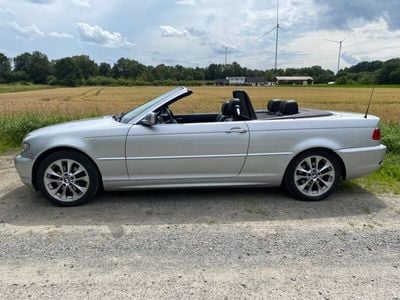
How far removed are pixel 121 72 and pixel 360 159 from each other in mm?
117628

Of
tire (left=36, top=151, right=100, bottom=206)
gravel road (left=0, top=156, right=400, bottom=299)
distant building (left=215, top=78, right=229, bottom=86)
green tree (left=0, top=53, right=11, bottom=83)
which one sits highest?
green tree (left=0, top=53, right=11, bottom=83)

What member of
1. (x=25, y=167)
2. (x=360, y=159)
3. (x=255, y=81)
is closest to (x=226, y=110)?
(x=360, y=159)

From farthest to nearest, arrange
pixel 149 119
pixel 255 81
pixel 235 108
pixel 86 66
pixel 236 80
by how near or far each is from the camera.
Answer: pixel 236 80 → pixel 255 81 → pixel 86 66 → pixel 235 108 → pixel 149 119

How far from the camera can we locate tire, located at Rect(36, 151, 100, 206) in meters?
4.25

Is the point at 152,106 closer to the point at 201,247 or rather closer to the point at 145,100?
the point at 201,247

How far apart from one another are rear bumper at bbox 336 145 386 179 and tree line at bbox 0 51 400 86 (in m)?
90.1

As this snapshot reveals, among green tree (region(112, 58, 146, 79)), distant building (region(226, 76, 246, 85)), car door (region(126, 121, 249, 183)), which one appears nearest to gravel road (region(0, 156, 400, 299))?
car door (region(126, 121, 249, 183))

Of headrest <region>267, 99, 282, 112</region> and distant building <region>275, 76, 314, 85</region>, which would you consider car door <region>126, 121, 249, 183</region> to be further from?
distant building <region>275, 76, 314, 85</region>

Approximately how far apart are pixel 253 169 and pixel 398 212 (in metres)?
1.75

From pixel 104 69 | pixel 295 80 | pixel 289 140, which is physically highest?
pixel 104 69

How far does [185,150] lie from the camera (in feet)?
14.0

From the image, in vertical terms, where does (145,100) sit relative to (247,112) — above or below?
below

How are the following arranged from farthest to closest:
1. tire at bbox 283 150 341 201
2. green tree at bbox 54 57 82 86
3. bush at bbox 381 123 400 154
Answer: green tree at bbox 54 57 82 86
bush at bbox 381 123 400 154
tire at bbox 283 150 341 201

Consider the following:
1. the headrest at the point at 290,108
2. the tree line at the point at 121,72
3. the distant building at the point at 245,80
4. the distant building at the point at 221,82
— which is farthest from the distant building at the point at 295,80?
the headrest at the point at 290,108
